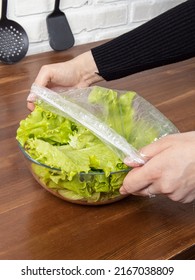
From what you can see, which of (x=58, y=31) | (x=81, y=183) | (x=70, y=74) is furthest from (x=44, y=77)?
(x=58, y=31)

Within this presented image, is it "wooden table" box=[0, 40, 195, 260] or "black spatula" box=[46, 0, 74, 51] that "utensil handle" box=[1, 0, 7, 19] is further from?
"wooden table" box=[0, 40, 195, 260]

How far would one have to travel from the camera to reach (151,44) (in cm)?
95

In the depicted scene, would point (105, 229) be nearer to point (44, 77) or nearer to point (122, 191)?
point (122, 191)

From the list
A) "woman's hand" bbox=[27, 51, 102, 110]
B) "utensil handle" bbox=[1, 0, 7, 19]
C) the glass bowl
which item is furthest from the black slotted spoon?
the glass bowl

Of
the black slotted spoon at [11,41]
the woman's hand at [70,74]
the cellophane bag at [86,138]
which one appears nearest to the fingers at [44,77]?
the woman's hand at [70,74]

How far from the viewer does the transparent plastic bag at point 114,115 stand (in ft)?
2.17

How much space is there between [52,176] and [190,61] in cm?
80

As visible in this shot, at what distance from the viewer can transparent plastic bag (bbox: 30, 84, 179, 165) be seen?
66 cm

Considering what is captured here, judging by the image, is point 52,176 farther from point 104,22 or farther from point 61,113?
point 104,22

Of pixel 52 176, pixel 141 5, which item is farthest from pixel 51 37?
pixel 52 176

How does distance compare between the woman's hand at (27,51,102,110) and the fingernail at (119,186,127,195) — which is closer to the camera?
the fingernail at (119,186,127,195)

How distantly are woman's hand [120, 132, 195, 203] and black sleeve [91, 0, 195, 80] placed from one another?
360 mm

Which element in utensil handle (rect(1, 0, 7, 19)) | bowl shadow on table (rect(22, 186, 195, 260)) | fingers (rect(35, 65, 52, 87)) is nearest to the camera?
bowl shadow on table (rect(22, 186, 195, 260))

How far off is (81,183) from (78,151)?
0.17ft
